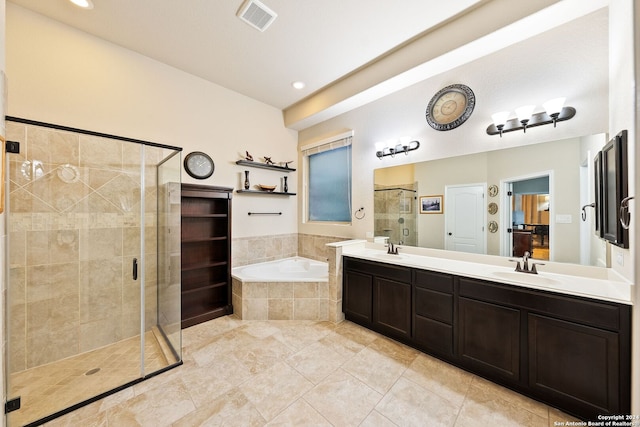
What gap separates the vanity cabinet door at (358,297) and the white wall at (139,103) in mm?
1681

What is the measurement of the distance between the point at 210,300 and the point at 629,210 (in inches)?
154

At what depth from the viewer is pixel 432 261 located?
8.04ft

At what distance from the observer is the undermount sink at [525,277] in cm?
178

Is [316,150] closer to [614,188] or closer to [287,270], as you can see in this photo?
[287,270]

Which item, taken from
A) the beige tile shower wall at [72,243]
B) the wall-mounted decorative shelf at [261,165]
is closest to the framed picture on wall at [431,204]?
the wall-mounted decorative shelf at [261,165]

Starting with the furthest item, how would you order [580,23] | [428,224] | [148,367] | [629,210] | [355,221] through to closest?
[355,221], [428,224], [148,367], [580,23], [629,210]

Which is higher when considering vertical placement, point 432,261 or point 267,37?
point 267,37

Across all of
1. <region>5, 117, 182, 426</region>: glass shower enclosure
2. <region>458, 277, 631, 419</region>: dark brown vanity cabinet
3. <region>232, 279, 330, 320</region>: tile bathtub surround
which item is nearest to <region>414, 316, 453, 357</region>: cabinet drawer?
<region>458, 277, 631, 419</region>: dark brown vanity cabinet

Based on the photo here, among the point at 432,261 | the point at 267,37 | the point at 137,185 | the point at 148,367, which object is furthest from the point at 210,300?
the point at 267,37

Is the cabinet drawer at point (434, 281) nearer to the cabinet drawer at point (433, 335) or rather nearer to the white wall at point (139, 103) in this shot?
the cabinet drawer at point (433, 335)

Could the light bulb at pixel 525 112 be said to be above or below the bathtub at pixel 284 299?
above

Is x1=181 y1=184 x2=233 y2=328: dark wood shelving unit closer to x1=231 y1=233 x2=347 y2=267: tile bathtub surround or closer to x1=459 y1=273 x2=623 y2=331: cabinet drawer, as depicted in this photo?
x1=231 y1=233 x2=347 y2=267: tile bathtub surround

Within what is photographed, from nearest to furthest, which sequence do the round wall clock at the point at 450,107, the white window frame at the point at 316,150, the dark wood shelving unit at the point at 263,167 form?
the round wall clock at the point at 450,107
the dark wood shelving unit at the point at 263,167
the white window frame at the point at 316,150

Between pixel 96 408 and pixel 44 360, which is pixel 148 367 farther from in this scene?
pixel 44 360
